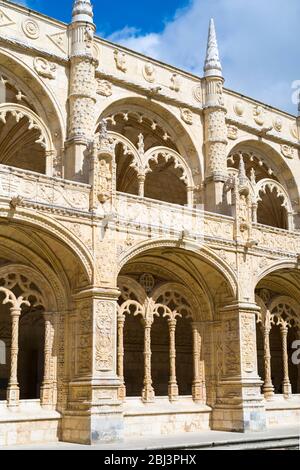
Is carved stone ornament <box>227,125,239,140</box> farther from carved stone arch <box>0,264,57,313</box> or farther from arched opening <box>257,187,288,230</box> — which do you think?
carved stone arch <box>0,264,57,313</box>

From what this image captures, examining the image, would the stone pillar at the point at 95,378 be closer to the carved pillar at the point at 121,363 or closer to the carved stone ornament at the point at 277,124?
the carved pillar at the point at 121,363

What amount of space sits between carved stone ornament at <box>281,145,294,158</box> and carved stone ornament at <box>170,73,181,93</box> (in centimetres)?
443

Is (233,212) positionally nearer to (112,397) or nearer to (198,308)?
(198,308)

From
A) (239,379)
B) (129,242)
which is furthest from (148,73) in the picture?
(239,379)

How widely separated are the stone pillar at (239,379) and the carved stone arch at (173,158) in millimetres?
3940

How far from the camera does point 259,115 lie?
64.3 ft

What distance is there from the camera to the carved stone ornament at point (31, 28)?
48.7ft

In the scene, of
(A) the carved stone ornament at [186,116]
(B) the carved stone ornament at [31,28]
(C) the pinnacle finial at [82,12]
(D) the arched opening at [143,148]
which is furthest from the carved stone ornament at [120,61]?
(B) the carved stone ornament at [31,28]

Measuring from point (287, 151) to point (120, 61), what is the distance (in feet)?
21.7

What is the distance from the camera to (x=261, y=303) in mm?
17562

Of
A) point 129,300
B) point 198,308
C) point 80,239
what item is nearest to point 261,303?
point 198,308

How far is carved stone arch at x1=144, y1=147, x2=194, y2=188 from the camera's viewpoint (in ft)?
53.3

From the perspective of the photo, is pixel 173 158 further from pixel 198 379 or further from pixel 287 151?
pixel 198 379
